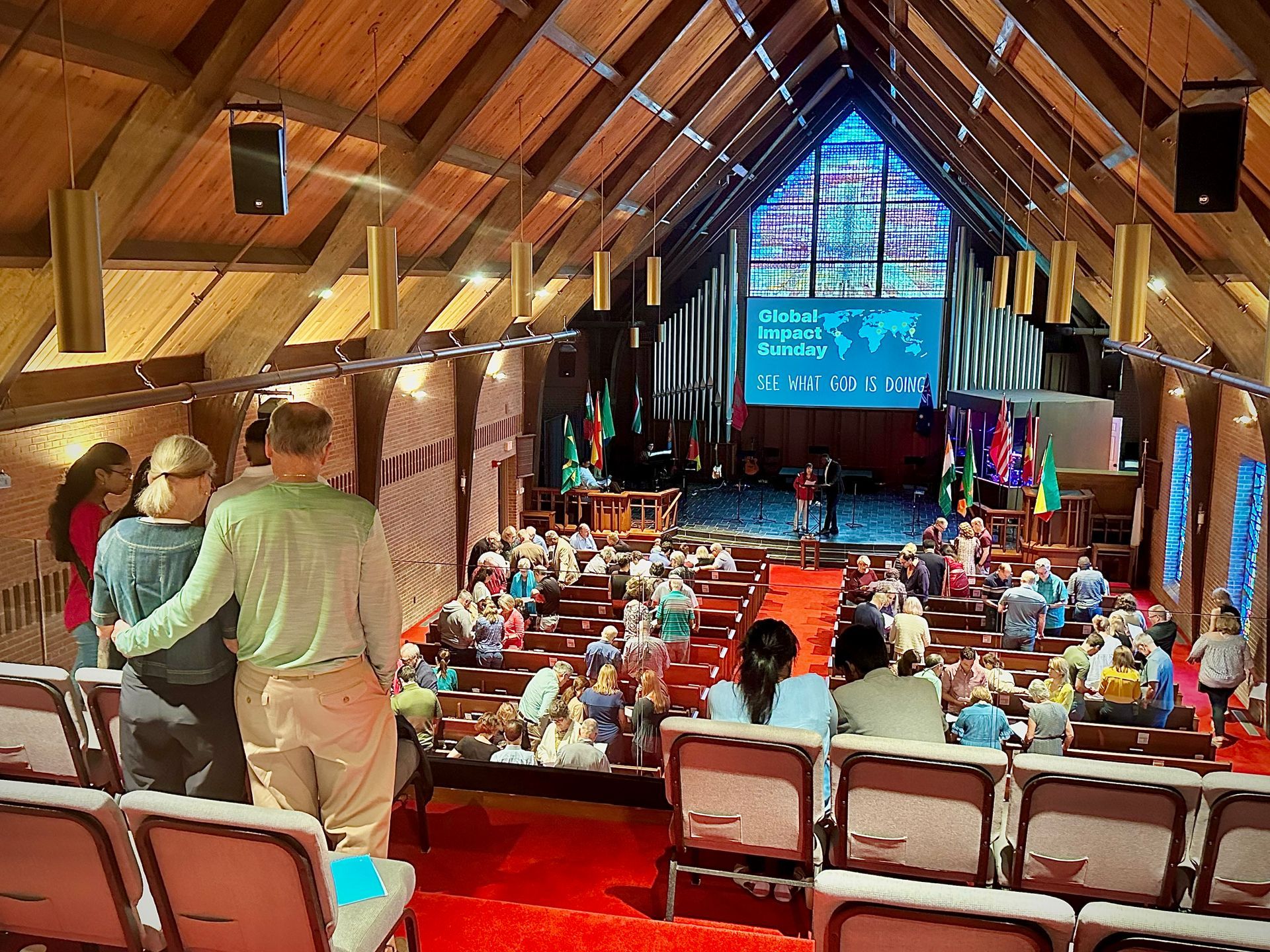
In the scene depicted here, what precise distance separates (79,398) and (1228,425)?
12.0m

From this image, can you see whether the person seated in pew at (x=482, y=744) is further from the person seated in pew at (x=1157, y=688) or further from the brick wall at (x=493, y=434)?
the brick wall at (x=493, y=434)

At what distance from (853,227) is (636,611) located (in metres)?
13.4

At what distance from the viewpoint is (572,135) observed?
10406mm

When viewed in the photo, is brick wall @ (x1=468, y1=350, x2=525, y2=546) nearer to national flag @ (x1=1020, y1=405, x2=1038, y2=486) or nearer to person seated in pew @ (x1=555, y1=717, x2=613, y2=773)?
national flag @ (x1=1020, y1=405, x2=1038, y2=486)

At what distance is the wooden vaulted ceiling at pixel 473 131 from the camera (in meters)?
5.93

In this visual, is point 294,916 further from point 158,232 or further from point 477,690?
point 477,690

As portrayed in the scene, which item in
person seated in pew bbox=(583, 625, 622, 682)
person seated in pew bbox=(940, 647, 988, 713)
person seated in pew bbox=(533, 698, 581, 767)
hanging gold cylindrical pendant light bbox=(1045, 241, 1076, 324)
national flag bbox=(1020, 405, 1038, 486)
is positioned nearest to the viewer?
person seated in pew bbox=(533, 698, 581, 767)

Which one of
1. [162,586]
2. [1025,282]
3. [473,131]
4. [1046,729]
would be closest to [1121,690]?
[1046,729]

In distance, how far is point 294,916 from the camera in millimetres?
2646

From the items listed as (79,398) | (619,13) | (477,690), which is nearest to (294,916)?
(79,398)

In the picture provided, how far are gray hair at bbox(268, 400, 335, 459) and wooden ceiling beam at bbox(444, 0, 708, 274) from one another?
772 cm

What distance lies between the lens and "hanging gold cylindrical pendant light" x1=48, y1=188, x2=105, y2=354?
431 centimetres

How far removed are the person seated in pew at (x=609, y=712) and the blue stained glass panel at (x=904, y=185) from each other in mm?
16038

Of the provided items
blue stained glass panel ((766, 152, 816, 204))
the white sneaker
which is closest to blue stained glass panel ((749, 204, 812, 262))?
blue stained glass panel ((766, 152, 816, 204))
